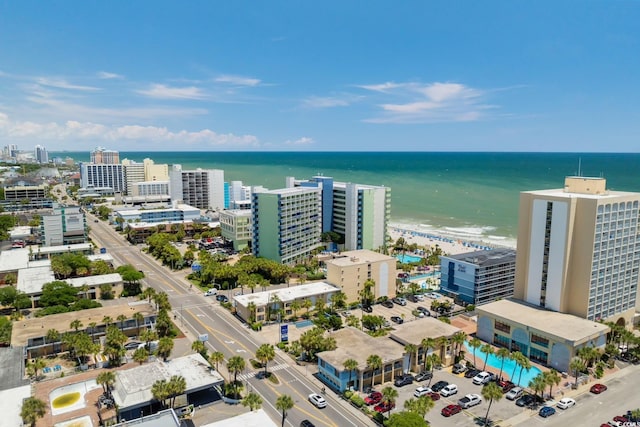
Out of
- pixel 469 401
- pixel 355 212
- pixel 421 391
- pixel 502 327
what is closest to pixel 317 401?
pixel 421 391

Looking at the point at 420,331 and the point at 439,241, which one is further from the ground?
the point at 420,331

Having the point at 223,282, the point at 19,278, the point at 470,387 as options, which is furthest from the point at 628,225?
the point at 19,278

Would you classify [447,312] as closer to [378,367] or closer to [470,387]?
[470,387]

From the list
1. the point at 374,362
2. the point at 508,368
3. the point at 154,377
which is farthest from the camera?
the point at 508,368

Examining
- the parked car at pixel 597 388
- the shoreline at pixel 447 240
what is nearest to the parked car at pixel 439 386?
the parked car at pixel 597 388

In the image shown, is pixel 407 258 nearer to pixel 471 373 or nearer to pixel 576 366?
pixel 471 373

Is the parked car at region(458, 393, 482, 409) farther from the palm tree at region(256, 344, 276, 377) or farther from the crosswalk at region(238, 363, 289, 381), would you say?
the palm tree at region(256, 344, 276, 377)

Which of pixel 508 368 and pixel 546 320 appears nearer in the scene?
pixel 508 368
